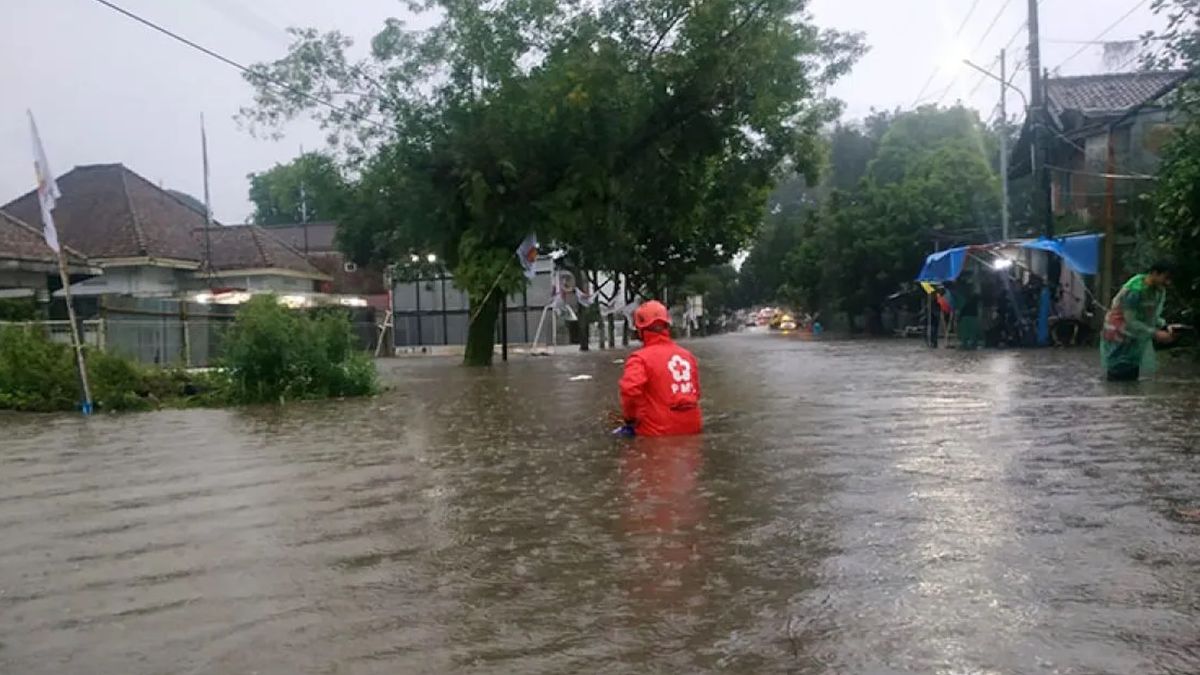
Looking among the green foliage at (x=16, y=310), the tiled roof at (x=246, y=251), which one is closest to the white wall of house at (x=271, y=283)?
the tiled roof at (x=246, y=251)

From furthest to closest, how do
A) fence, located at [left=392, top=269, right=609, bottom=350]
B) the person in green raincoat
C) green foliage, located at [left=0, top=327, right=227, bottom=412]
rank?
fence, located at [left=392, top=269, right=609, bottom=350] < green foliage, located at [left=0, top=327, right=227, bottom=412] < the person in green raincoat

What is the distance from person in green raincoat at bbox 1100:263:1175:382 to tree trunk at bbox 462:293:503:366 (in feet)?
51.2

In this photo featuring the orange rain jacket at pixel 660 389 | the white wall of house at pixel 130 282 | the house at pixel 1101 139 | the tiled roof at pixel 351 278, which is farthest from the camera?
the tiled roof at pixel 351 278

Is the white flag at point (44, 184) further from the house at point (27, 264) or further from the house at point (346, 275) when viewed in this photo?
the house at point (346, 275)

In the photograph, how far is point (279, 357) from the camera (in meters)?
14.9

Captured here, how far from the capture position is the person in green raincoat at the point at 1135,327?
40.7 ft

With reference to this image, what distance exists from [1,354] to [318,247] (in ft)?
152

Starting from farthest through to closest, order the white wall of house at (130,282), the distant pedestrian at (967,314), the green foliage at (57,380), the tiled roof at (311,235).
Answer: the tiled roof at (311,235) < the white wall of house at (130,282) < the distant pedestrian at (967,314) < the green foliage at (57,380)

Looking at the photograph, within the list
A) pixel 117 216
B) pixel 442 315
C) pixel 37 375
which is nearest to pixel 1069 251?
pixel 37 375

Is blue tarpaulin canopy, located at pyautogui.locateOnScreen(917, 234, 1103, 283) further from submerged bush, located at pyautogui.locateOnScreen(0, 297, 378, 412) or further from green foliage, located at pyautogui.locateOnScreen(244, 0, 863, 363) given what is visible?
submerged bush, located at pyautogui.locateOnScreen(0, 297, 378, 412)

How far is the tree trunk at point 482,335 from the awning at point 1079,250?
1250cm

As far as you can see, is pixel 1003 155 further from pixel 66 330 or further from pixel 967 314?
pixel 66 330

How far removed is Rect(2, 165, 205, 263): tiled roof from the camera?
32844mm

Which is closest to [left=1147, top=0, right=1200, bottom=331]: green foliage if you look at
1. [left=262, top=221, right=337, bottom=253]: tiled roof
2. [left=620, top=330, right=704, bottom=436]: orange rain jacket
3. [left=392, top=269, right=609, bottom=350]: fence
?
[left=620, top=330, right=704, bottom=436]: orange rain jacket
